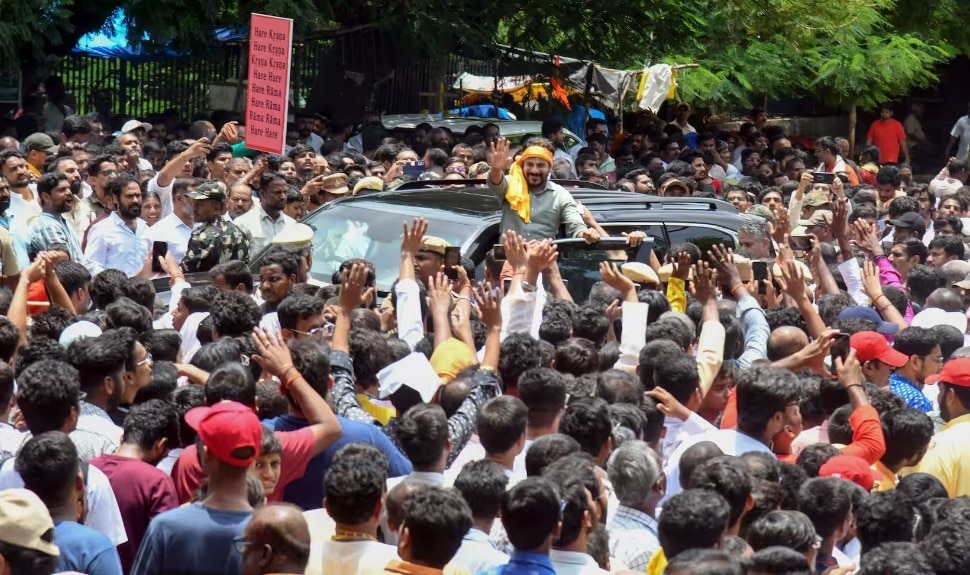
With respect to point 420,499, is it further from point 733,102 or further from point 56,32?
point 733,102

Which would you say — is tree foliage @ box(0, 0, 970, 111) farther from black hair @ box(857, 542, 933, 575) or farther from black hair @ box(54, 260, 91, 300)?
black hair @ box(857, 542, 933, 575)

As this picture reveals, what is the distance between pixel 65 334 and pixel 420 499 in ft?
9.77

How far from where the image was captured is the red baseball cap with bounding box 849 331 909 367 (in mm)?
6938

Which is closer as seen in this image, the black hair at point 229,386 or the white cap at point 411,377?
the black hair at point 229,386

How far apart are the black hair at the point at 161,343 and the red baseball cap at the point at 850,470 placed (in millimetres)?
3034

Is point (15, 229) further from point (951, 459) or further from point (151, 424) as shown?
point (951, 459)

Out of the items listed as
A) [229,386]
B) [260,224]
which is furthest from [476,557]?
[260,224]

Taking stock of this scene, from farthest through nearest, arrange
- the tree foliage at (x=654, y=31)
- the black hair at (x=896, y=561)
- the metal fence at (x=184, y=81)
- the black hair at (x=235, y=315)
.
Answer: the metal fence at (x=184, y=81) < the tree foliage at (x=654, y=31) < the black hair at (x=235, y=315) < the black hair at (x=896, y=561)

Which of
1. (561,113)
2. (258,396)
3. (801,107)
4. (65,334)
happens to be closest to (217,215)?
(65,334)

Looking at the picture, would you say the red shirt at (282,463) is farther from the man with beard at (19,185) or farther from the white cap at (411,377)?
the man with beard at (19,185)

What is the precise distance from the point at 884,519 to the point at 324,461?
6.63 feet

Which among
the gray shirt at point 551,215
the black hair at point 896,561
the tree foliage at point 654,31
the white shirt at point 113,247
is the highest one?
the tree foliage at point 654,31

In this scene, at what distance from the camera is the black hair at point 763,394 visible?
5.55 metres

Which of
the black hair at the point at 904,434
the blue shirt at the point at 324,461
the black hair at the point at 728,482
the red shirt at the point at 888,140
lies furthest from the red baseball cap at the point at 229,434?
the red shirt at the point at 888,140
